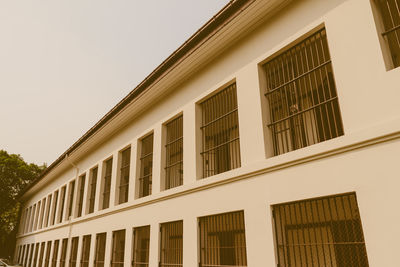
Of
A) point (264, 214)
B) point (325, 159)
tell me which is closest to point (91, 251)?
point (264, 214)

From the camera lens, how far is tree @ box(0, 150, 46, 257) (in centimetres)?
3237

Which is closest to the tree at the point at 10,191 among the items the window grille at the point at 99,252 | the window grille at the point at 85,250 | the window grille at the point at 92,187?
the window grille at the point at 92,187

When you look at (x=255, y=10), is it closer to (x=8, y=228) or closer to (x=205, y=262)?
(x=205, y=262)

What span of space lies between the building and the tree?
82.5 ft

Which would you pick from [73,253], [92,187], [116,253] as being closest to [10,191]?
[73,253]

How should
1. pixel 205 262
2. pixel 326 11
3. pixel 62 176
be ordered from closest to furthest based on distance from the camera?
pixel 326 11 → pixel 205 262 → pixel 62 176

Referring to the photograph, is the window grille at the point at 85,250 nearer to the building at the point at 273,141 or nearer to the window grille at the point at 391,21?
the building at the point at 273,141

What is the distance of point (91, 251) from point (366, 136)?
1199 centimetres

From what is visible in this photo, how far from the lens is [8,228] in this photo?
112ft

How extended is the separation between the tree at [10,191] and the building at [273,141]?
2515 centimetres

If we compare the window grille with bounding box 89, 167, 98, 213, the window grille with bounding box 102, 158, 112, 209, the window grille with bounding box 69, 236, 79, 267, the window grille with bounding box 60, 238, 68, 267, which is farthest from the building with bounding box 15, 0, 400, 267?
the window grille with bounding box 60, 238, 68, 267

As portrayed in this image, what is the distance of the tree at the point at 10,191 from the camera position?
32.4 m

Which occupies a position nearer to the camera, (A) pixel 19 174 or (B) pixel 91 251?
(B) pixel 91 251

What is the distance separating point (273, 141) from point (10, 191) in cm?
3501
